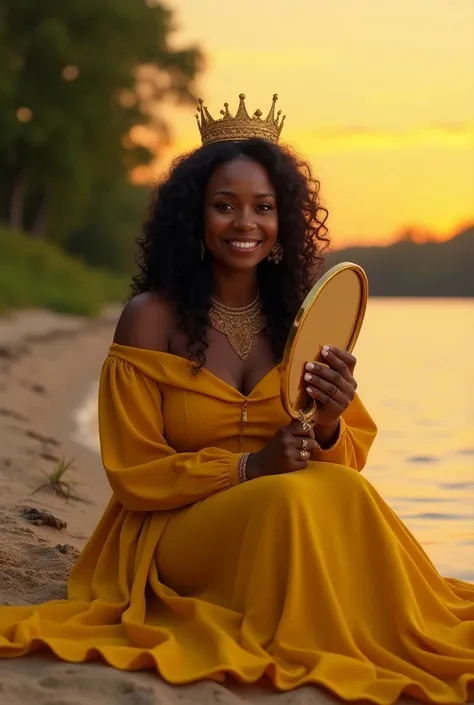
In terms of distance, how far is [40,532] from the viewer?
471cm

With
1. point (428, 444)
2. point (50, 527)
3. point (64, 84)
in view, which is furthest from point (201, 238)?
point (64, 84)

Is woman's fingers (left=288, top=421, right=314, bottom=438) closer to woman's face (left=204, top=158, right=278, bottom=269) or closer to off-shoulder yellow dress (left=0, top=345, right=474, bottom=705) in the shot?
off-shoulder yellow dress (left=0, top=345, right=474, bottom=705)

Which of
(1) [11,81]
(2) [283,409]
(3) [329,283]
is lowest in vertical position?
(2) [283,409]

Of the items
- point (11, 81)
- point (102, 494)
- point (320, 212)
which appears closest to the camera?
point (320, 212)

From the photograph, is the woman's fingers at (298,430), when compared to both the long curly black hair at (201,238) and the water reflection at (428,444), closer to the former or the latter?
the long curly black hair at (201,238)

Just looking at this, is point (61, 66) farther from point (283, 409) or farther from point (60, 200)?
point (283, 409)

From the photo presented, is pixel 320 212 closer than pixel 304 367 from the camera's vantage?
No

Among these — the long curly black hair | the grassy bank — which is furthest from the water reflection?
the grassy bank

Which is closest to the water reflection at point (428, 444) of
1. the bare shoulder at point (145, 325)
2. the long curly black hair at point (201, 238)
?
the long curly black hair at point (201, 238)

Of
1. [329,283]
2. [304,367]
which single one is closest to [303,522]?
[304,367]

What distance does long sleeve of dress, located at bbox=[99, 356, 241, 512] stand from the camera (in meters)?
3.32

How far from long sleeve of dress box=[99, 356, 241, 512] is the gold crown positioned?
0.72 meters

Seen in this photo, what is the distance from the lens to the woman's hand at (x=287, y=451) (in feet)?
10.5

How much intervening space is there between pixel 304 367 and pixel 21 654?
1.04 m
